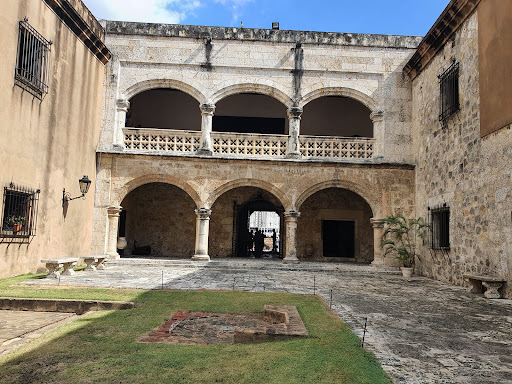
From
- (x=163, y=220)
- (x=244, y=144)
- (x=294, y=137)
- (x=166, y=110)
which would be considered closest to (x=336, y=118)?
(x=294, y=137)

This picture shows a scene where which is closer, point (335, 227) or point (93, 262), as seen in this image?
point (93, 262)

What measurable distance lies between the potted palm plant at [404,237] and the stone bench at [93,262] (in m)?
6.63

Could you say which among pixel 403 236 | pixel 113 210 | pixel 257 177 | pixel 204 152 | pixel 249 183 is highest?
pixel 204 152

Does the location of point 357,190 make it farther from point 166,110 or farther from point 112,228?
point 166,110

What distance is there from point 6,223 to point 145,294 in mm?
3454

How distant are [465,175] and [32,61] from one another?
28.7 ft

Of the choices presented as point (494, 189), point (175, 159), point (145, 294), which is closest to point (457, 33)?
point (494, 189)

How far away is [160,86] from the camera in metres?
12.2

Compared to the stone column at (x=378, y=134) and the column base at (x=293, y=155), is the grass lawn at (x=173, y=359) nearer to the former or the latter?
the column base at (x=293, y=155)

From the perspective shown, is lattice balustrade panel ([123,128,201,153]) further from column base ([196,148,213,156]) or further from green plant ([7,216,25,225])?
green plant ([7,216,25,225])

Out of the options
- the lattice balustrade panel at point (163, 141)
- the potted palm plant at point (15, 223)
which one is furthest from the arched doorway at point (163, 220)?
the potted palm plant at point (15, 223)

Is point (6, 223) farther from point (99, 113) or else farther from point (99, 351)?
point (99, 351)

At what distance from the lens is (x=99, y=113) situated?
38.4 feet

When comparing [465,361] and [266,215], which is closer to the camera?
[465,361]
